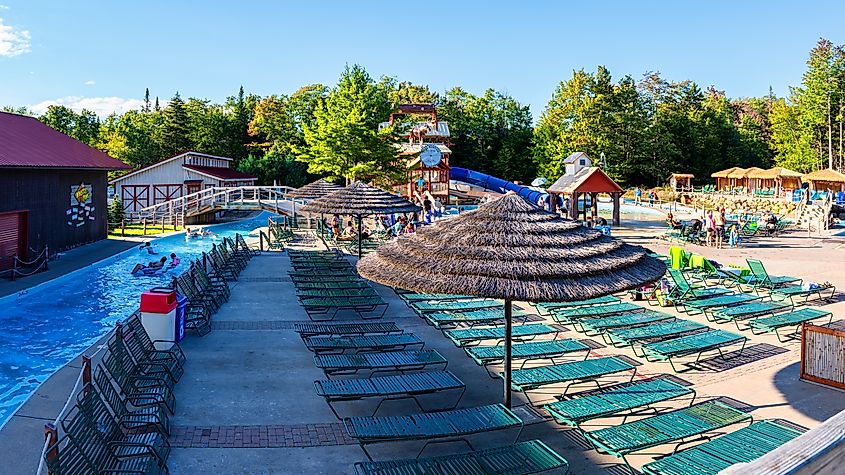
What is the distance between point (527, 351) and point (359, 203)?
31.3ft

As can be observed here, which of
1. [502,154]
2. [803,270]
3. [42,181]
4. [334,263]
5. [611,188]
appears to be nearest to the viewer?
[334,263]

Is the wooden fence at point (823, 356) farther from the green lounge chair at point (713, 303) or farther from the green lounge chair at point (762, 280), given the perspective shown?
the green lounge chair at point (762, 280)

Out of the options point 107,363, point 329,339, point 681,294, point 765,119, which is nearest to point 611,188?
point 681,294

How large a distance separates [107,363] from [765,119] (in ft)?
251

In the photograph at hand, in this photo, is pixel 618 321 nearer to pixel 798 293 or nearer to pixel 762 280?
pixel 798 293

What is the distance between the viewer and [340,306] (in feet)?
44.0

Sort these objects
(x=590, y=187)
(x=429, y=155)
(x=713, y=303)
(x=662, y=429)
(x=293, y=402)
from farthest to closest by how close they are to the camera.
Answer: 1. (x=429, y=155)
2. (x=590, y=187)
3. (x=713, y=303)
4. (x=293, y=402)
5. (x=662, y=429)

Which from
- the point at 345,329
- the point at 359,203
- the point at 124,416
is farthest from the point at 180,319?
the point at 359,203

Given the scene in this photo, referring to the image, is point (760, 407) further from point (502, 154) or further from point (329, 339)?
point (502, 154)

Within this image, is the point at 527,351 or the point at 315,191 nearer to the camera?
the point at 527,351

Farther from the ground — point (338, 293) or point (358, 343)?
point (338, 293)

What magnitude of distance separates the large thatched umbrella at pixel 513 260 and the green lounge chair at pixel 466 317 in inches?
141

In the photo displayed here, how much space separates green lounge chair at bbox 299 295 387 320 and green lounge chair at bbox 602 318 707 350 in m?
4.53

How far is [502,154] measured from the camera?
62781 millimetres
